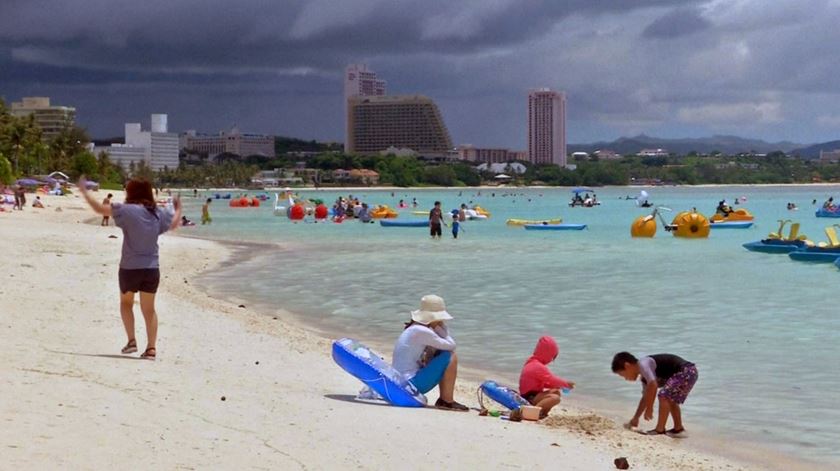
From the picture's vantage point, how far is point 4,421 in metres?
6.16

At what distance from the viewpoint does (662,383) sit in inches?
355

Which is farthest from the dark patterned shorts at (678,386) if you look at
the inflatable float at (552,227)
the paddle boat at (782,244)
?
the inflatable float at (552,227)

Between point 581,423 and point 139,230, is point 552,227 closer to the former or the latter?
point 581,423

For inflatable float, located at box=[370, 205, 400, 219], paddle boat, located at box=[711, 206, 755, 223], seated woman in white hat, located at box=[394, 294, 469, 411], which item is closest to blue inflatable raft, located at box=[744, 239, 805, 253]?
paddle boat, located at box=[711, 206, 755, 223]

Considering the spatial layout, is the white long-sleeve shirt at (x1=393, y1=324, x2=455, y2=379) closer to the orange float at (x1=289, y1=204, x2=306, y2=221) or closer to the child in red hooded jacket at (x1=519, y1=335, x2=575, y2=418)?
the child in red hooded jacket at (x1=519, y1=335, x2=575, y2=418)

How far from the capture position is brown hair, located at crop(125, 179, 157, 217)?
8914 millimetres

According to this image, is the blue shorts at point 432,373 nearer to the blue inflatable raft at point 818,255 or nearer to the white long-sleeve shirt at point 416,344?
the white long-sleeve shirt at point 416,344

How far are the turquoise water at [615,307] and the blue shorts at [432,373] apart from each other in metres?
2.22

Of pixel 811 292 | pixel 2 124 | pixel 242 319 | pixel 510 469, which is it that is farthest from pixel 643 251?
pixel 2 124

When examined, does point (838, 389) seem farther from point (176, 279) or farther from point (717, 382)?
point (176, 279)

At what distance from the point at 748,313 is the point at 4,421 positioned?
14.9 metres

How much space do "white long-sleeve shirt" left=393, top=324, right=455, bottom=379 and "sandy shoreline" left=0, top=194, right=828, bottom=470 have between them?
1.70 ft

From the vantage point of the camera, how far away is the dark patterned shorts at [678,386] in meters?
8.91

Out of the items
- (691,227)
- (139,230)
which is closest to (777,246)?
(691,227)
